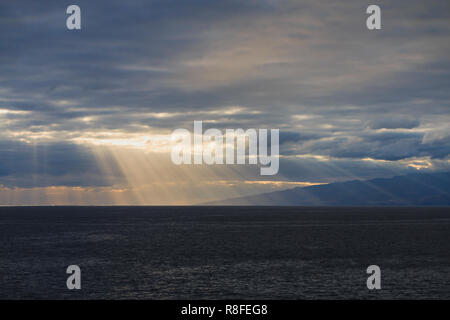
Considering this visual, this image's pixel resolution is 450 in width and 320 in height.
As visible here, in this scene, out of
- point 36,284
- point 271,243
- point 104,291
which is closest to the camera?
point 104,291

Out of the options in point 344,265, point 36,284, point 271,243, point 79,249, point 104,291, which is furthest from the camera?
point 271,243

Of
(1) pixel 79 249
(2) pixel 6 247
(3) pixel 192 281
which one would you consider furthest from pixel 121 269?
(2) pixel 6 247

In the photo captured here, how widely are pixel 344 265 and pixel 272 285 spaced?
81.4 feet

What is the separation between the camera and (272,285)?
6344 cm

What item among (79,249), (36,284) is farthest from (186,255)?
(36,284)

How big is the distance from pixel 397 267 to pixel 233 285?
3384 cm

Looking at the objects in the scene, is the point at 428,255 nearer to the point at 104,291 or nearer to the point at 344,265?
the point at 344,265

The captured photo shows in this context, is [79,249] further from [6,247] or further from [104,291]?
[104,291]

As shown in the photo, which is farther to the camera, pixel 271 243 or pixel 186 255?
pixel 271 243

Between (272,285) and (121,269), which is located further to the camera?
(121,269)

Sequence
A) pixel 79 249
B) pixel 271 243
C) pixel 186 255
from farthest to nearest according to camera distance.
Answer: pixel 271 243 < pixel 79 249 < pixel 186 255

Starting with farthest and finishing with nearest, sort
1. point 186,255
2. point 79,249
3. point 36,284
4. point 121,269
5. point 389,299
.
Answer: point 79,249 < point 186,255 < point 121,269 < point 36,284 < point 389,299

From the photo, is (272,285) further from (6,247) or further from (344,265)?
(6,247)

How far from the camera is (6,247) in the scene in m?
115
